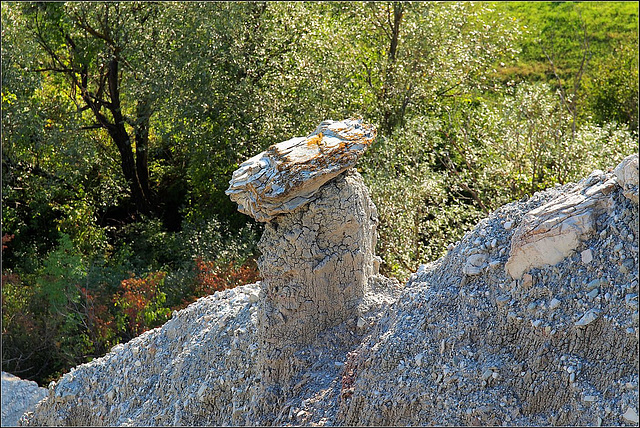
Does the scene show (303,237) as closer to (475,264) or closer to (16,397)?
(475,264)

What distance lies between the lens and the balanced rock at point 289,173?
198 inches

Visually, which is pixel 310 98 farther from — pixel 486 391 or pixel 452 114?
pixel 486 391

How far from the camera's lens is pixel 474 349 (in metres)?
4.45

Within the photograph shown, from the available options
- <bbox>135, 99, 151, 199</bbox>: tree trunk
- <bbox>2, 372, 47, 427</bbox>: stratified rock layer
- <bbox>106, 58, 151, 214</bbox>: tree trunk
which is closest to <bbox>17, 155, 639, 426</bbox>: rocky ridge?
<bbox>2, 372, 47, 427</bbox>: stratified rock layer

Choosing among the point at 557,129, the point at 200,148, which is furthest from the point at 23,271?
the point at 557,129

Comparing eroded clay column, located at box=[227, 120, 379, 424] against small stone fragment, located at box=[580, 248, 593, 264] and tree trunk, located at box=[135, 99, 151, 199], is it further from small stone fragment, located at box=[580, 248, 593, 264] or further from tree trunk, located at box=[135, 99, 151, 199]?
tree trunk, located at box=[135, 99, 151, 199]

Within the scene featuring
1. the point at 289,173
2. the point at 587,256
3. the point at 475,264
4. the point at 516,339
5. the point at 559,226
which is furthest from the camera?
the point at 289,173

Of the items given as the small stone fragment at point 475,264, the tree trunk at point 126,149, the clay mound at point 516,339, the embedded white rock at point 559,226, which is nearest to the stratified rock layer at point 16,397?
the clay mound at point 516,339

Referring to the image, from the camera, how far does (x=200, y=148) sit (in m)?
13.1

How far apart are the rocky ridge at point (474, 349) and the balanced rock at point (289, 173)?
79cm

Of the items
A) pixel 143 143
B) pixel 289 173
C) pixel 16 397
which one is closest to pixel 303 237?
pixel 289 173

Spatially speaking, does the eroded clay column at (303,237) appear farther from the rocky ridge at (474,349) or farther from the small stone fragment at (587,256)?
the small stone fragment at (587,256)

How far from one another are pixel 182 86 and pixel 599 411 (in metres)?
10.5

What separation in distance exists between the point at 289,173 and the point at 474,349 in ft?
5.74
